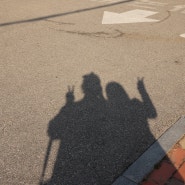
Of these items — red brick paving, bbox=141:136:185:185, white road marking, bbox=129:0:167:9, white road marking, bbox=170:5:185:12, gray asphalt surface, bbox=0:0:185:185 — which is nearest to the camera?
red brick paving, bbox=141:136:185:185

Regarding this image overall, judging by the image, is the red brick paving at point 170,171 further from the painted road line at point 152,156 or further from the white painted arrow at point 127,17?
the white painted arrow at point 127,17

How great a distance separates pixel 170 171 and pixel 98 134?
3.54ft

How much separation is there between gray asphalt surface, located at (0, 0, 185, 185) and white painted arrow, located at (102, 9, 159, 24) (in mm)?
352

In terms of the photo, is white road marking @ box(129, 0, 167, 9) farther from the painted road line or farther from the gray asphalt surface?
the painted road line

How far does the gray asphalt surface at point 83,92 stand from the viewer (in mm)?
4020

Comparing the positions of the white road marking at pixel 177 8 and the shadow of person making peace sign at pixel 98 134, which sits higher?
the shadow of person making peace sign at pixel 98 134

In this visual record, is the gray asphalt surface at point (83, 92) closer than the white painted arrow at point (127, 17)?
Yes

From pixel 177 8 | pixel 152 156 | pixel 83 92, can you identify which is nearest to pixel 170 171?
pixel 152 156

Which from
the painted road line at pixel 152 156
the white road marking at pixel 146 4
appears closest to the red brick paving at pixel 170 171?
the painted road line at pixel 152 156

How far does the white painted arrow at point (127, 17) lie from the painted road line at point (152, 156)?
18.4ft

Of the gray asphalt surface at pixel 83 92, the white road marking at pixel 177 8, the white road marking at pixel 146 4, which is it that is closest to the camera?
the gray asphalt surface at pixel 83 92

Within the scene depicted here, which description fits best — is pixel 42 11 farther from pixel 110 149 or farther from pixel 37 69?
pixel 110 149

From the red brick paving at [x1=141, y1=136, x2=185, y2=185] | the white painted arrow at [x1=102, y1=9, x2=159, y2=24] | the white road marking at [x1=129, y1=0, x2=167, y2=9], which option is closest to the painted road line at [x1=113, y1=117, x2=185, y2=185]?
the red brick paving at [x1=141, y1=136, x2=185, y2=185]

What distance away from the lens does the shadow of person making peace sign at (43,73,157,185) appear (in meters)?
3.83
